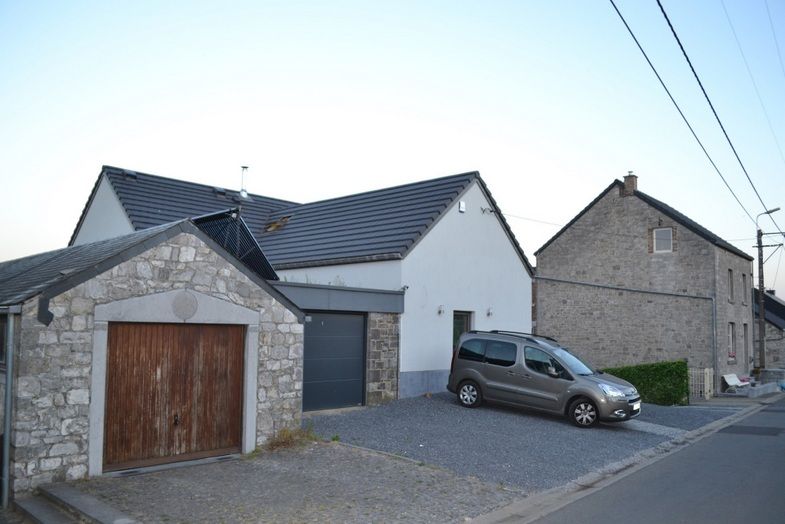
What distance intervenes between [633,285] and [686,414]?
12.9 m

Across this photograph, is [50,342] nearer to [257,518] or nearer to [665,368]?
[257,518]

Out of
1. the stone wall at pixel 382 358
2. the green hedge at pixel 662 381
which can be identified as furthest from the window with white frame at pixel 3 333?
the green hedge at pixel 662 381

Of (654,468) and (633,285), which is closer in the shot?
(654,468)

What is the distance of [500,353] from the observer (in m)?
15.2

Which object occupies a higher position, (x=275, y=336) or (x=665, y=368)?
(x=275, y=336)

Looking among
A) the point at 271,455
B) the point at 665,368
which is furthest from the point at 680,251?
the point at 271,455

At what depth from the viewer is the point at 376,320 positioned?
15.7m

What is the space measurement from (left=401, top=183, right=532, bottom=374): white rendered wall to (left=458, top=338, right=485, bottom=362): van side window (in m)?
1.46

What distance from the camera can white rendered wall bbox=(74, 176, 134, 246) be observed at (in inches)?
792

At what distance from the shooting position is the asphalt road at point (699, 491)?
301 inches

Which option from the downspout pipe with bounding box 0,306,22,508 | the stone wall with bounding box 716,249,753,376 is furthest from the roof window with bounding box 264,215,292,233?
the stone wall with bounding box 716,249,753,376

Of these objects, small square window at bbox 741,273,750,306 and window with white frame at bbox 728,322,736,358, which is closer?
window with white frame at bbox 728,322,736,358

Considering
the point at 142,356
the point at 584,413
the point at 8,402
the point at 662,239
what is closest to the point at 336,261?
the point at 584,413

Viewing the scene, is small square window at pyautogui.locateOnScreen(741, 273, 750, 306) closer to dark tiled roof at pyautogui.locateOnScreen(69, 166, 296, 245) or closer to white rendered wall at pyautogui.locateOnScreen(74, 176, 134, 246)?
dark tiled roof at pyautogui.locateOnScreen(69, 166, 296, 245)
